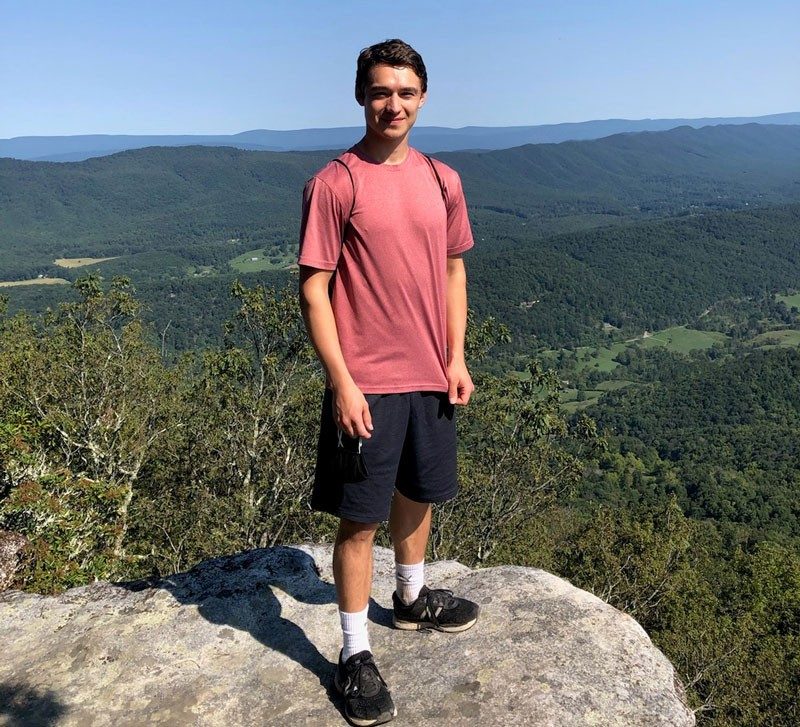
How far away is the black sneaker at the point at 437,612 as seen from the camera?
387 centimetres

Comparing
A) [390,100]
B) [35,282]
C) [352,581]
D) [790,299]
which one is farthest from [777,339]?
[35,282]

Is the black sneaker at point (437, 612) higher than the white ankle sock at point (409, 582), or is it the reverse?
the white ankle sock at point (409, 582)

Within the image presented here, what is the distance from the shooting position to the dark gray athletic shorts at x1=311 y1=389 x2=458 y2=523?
329 centimetres

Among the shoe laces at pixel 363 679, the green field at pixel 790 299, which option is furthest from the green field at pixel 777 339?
the shoe laces at pixel 363 679

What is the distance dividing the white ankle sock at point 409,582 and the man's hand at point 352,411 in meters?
1.26

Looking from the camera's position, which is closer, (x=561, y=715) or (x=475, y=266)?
(x=561, y=715)

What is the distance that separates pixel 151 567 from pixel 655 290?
641 ft

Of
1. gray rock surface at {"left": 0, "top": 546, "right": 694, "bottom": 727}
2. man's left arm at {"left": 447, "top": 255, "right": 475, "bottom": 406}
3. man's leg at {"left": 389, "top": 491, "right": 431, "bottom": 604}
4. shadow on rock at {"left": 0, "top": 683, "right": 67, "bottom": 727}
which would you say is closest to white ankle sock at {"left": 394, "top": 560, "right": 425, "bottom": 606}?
man's leg at {"left": 389, "top": 491, "right": 431, "bottom": 604}

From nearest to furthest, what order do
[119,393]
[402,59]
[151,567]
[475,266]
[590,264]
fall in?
1. [402,59]
2. [151,567]
3. [119,393]
4. [475,266]
5. [590,264]

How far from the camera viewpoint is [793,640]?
20.3 metres

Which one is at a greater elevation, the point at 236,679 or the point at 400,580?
the point at 400,580

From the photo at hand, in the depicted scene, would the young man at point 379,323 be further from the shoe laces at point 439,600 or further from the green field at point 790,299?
the green field at point 790,299

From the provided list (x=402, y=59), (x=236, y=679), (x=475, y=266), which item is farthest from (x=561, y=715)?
(x=475, y=266)

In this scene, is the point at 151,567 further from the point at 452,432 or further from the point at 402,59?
the point at 402,59
